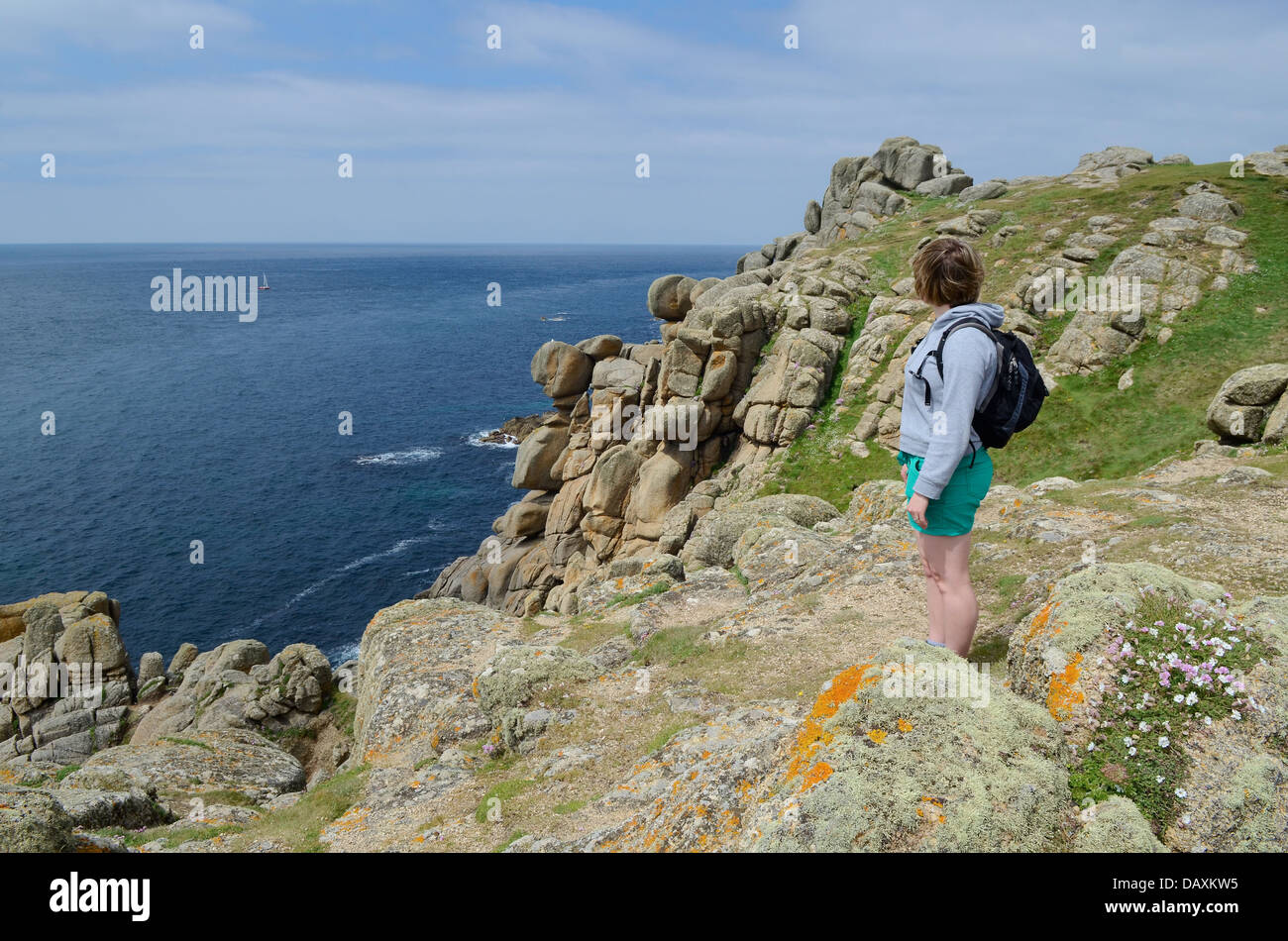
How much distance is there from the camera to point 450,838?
31.9 feet

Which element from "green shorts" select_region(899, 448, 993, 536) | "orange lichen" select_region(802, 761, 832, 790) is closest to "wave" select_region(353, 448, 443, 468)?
"green shorts" select_region(899, 448, 993, 536)

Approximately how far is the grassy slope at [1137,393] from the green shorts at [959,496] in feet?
97.7

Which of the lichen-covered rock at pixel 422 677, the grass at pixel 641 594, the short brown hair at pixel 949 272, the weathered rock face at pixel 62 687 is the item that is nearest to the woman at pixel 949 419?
the short brown hair at pixel 949 272

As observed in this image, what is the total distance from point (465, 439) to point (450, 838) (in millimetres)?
94203

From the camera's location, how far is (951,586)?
7.94m

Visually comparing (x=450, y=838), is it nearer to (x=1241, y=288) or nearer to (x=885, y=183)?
(x=1241, y=288)

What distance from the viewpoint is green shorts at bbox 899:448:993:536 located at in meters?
7.37

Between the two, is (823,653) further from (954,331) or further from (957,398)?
(954,331)

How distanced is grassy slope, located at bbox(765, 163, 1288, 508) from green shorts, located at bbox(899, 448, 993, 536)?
1173 inches

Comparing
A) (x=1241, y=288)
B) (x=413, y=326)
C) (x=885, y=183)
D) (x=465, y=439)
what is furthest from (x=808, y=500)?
(x=413, y=326)

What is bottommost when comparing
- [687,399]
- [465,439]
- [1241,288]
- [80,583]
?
[80,583]

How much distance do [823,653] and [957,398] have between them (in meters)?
7.31

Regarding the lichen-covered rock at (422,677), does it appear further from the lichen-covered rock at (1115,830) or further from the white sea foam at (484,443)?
the white sea foam at (484,443)

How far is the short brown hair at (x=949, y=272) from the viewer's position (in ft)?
24.0
